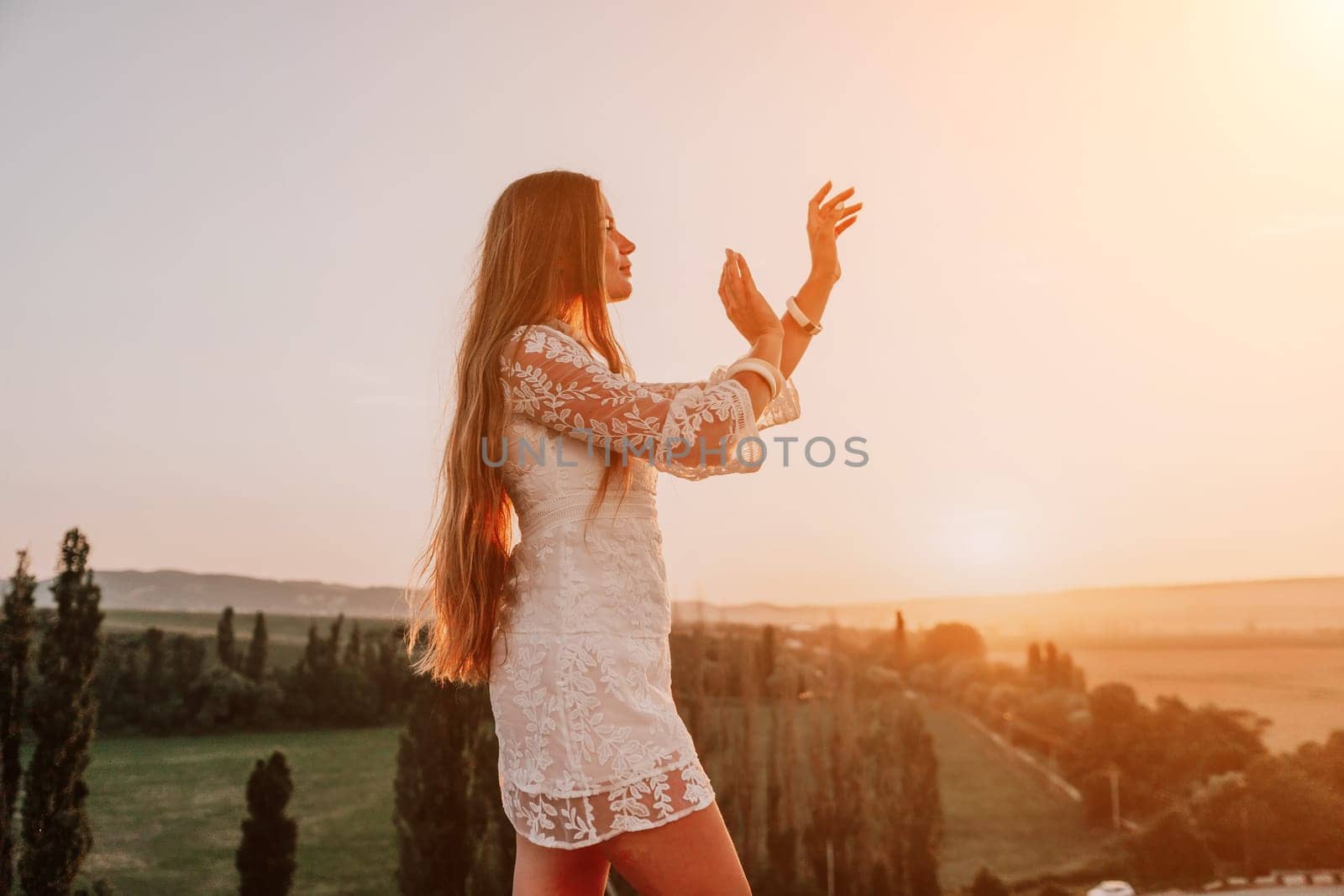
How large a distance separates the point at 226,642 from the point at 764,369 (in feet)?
22.6

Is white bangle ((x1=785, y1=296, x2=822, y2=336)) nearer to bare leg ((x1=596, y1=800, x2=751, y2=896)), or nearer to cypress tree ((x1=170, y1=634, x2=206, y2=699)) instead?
bare leg ((x1=596, y1=800, x2=751, y2=896))

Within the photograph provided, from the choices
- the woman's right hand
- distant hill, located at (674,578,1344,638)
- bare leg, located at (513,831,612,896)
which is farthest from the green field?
the woman's right hand

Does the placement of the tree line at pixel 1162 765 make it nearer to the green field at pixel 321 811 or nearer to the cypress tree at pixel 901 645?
the cypress tree at pixel 901 645

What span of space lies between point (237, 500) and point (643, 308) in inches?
122

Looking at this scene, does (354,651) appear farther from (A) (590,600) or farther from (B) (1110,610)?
(A) (590,600)

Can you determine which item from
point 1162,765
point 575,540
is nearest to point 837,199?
point 575,540

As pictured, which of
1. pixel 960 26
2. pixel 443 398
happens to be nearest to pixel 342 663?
pixel 960 26

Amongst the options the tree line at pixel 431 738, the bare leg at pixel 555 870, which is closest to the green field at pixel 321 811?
the tree line at pixel 431 738

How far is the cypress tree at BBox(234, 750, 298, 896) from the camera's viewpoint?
6695 millimetres

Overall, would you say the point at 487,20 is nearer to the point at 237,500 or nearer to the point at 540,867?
the point at 237,500

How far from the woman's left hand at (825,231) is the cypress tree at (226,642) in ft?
21.3

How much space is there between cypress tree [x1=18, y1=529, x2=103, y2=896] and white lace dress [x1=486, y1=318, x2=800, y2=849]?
619 cm

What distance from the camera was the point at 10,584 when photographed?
6156mm

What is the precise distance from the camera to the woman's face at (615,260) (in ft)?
4.40
